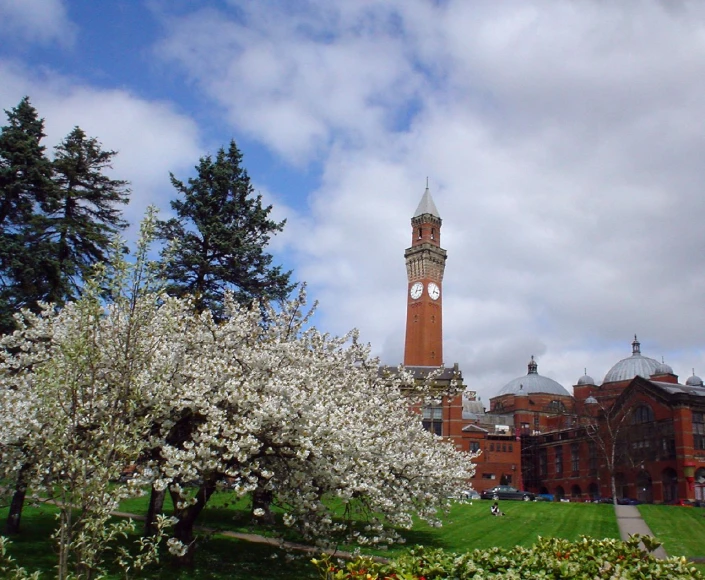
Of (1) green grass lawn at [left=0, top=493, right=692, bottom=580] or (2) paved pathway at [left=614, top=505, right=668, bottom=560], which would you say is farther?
(2) paved pathway at [left=614, top=505, right=668, bottom=560]

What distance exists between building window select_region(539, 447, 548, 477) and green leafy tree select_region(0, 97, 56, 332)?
69.7 meters

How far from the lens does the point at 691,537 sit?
84.7ft

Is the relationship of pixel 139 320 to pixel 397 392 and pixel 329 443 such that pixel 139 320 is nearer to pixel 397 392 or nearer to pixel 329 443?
pixel 329 443

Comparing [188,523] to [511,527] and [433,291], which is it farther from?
[433,291]

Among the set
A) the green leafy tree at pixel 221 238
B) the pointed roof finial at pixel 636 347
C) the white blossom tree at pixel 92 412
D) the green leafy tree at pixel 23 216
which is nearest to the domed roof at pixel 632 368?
the pointed roof finial at pixel 636 347

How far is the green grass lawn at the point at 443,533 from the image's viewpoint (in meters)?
15.4

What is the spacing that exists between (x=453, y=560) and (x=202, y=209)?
22316mm

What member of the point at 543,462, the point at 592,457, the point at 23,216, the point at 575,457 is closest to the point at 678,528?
the point at 23,216

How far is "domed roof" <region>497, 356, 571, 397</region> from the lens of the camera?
338 ft

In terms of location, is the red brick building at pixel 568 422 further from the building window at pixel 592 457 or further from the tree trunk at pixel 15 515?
the tree trunk at pixel 15 515

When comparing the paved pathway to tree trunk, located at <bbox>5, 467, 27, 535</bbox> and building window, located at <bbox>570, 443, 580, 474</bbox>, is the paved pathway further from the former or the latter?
building window, located at <bbox>570, 443, 580, 474</bbox>

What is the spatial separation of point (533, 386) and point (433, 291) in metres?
28.2

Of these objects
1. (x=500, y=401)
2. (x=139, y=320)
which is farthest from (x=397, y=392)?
(x=500, y=401)

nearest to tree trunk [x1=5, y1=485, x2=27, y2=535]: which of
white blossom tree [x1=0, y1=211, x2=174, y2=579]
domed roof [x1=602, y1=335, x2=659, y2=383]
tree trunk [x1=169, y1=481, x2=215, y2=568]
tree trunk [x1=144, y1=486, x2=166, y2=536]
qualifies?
tree trunk [x1=144, y1=486, x2=166, y2=536]
